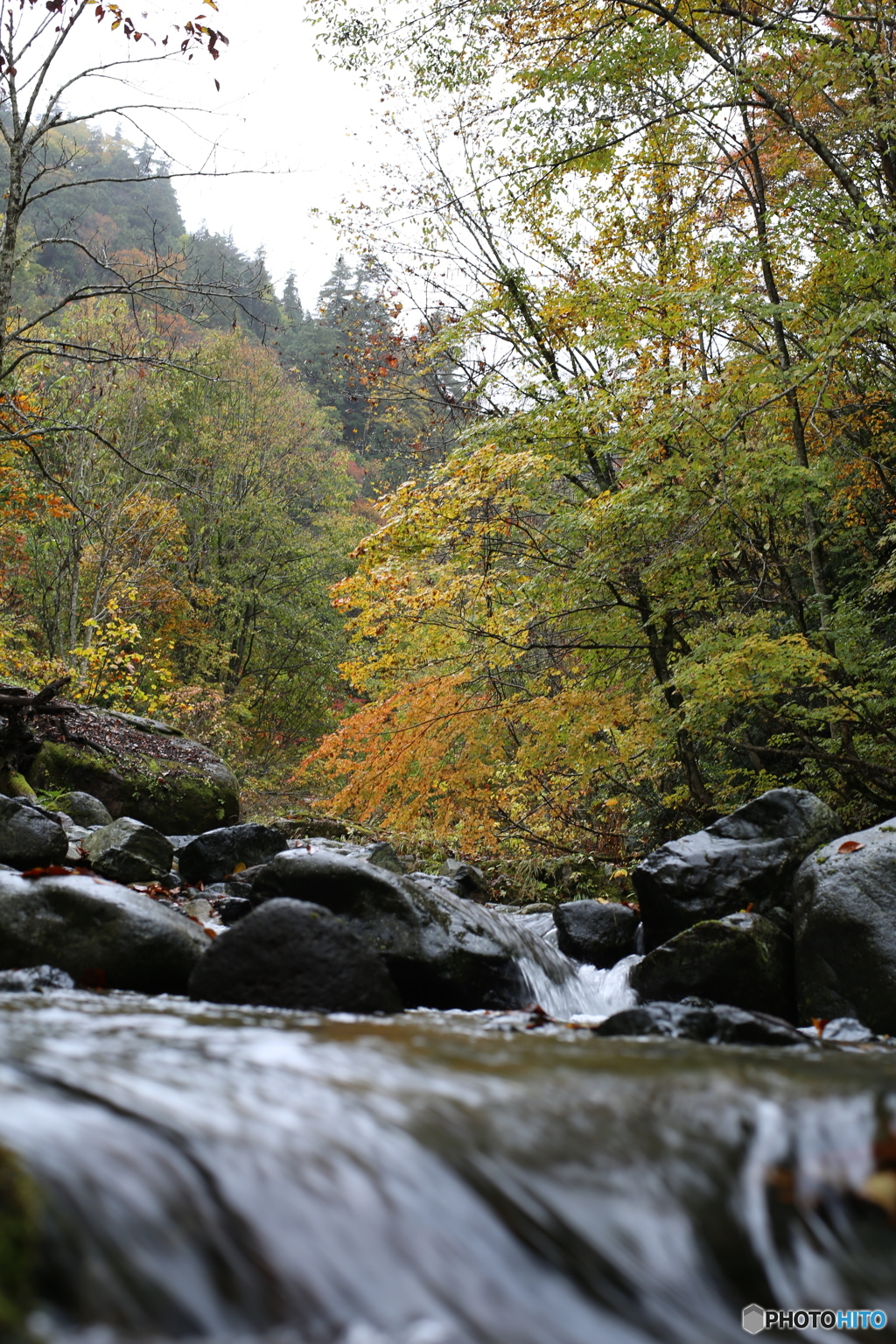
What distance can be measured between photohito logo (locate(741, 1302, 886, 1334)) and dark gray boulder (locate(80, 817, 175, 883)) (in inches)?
211

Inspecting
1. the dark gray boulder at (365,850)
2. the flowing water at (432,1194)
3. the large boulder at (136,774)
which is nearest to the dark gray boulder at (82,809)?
the large boulder at (136,774)

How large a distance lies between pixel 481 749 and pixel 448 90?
7.97 m

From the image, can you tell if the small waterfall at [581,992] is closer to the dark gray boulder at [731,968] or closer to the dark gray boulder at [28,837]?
the dark gray boulder at [731,968]

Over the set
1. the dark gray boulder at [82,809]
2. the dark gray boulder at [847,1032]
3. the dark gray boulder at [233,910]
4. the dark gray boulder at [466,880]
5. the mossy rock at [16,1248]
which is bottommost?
the dark gray boulder at [466,880]

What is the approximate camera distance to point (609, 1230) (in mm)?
1905

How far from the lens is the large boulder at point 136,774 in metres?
9.67

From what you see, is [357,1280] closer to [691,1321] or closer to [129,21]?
[691,1321]

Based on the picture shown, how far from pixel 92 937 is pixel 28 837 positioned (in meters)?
1.99

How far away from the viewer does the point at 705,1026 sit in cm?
365

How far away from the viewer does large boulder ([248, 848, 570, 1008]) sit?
485 centimetres

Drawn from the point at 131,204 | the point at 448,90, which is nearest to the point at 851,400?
the point at 448,90

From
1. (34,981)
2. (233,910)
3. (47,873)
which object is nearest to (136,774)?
(233,910)

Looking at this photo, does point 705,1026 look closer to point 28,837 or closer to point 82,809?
point 28,837

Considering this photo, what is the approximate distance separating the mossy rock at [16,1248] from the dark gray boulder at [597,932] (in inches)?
213
